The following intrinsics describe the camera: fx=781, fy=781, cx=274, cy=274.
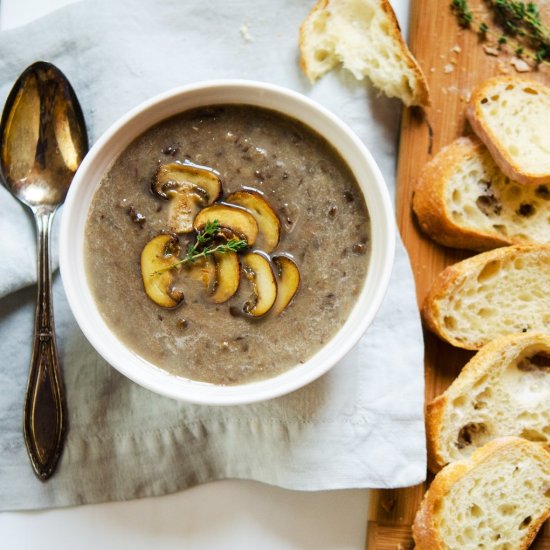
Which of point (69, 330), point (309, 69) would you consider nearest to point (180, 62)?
point (309, 69)

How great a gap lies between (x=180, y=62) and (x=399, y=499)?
5.19 feet

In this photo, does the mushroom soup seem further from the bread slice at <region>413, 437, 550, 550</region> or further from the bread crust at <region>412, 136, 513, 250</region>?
the bread slice at <region>413, 437, 550, 550</region>

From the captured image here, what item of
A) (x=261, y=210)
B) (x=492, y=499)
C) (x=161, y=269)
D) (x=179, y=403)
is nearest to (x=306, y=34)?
(x=261, y=210)

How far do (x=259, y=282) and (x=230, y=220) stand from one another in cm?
18

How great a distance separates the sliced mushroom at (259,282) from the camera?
2096 millimetres

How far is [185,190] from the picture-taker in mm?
2109

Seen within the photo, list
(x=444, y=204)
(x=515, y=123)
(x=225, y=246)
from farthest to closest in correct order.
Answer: (x=515, y=123)
(x=444, y=204)
(x=225, y=246)

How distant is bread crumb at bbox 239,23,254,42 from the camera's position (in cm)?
257

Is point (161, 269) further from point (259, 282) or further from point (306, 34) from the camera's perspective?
point (306, 34)

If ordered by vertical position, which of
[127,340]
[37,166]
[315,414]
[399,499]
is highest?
[37,166]

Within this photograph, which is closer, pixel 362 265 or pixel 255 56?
pixel 362 265

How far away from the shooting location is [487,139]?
97.2 inches

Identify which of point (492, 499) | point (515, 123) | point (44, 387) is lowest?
point (492, 499)

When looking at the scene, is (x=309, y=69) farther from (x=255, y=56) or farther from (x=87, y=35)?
(x=87, y=35)
